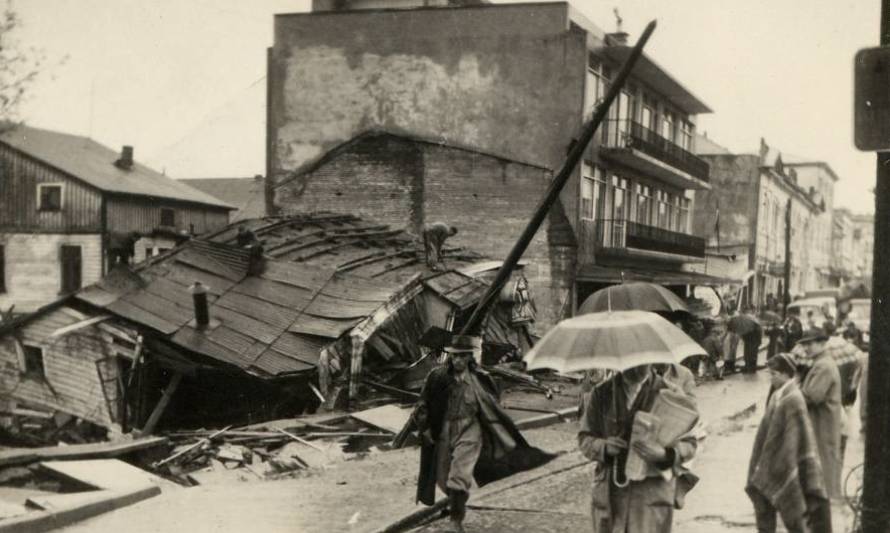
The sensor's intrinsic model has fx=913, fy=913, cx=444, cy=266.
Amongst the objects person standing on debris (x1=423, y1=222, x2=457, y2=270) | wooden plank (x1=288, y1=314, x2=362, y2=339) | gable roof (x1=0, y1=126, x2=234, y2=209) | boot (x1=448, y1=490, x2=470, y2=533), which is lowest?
boot (x1=448, y1=490, x2=470, y2=533)

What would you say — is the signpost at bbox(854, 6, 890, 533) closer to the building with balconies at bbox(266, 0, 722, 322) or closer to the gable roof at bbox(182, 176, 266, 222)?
the building with balconies at bbox(266, 0, 722, 322)

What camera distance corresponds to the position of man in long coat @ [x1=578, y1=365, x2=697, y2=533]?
17.3 ft

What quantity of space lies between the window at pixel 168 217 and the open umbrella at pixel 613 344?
37887 millimetres

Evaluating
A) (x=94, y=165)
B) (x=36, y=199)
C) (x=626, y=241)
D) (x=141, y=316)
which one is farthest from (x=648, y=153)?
(x=36, y=199)

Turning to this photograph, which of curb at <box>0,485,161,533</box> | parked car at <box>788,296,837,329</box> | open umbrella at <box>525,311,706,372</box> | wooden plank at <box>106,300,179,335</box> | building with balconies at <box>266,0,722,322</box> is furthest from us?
parked car at <box>788,296,837,329</box>

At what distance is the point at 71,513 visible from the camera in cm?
791

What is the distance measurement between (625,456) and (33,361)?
1426 cm

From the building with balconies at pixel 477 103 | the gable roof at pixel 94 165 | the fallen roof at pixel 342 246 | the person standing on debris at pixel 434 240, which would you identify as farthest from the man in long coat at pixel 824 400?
the gable roof at pixel 94 165

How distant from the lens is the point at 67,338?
625 inches

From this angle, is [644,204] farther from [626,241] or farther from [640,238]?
[626,241]

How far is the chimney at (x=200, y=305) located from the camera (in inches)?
615

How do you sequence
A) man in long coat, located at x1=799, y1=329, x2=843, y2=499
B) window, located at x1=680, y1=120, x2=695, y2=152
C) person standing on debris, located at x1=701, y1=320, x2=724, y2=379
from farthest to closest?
window, located at x1=680, y1=120, x2=695, y2=152, person standing on debris, located at x1=701, y1=320, x2=724, y2=379, man in long coat, located at x1=799, y1=329, x2=843, y2=499

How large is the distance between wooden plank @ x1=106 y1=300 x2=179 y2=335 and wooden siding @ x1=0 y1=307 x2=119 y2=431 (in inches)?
19.0

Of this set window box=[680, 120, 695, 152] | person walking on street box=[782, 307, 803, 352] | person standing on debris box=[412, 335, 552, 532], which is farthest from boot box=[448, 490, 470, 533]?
window box=[680, 120, 695, 152]
